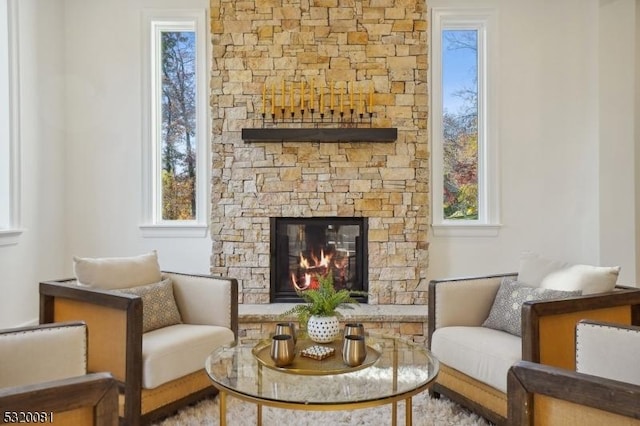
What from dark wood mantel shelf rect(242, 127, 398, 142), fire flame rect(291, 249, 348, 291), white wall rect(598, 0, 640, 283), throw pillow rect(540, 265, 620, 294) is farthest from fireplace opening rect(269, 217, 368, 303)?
white wall rect(598, 0, 640, 283)

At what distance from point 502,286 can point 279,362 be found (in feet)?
5.13

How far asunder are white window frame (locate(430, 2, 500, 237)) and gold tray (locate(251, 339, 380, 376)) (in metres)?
2.43

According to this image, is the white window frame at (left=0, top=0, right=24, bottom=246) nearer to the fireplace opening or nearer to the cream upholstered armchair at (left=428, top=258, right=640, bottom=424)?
the fireplace opening

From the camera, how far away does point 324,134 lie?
388 cm

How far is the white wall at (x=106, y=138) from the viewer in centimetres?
432

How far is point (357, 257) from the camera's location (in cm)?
413

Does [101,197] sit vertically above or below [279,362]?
above

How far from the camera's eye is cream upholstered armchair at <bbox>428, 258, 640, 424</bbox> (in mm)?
2180

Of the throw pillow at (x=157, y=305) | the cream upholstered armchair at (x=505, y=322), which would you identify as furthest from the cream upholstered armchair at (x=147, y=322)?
the cream upholstered armchair at (x=505, y=322)

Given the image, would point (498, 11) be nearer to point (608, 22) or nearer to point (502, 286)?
point (608, 22)

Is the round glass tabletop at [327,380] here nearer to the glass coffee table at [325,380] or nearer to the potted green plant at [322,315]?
the glass coffee table at [325,380]

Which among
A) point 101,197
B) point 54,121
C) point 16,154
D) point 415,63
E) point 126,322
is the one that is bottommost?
point 126,322

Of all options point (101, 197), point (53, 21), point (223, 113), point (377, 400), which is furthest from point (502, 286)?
point (53, 21)

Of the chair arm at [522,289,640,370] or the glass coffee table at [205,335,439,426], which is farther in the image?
the chair arm at [522,289,640,370]
